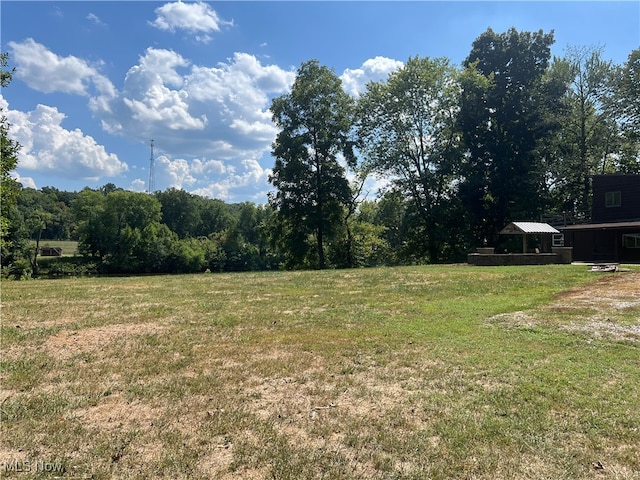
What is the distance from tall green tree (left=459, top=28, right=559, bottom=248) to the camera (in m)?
30.6

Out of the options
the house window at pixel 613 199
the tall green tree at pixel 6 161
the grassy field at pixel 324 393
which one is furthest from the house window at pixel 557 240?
the tall green tree at pixel 6 161

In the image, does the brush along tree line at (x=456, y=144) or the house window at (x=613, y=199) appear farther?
the brush along tree line at (x=456, y=144)

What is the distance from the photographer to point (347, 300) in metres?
10.0

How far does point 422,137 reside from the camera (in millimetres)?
32344

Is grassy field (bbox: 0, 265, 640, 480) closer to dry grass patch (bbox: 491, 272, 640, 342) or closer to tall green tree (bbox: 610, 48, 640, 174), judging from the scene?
dry grass patch (bbox: 491, 272, 640, 342)

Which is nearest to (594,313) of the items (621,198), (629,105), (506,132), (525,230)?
(525,230)

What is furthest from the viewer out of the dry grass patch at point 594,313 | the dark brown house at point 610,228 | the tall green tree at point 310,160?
the tall green tree at point 310,160

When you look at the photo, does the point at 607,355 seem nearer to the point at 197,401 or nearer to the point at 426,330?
the point at 426,330

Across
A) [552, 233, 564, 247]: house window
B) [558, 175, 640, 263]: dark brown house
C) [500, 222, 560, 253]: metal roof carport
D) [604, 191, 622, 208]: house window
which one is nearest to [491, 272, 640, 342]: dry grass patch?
[500, 222, 560, 253]: metal roof carport

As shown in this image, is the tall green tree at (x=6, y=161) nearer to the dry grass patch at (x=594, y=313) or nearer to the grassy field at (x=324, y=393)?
the grassy field at (x=324, y=393)

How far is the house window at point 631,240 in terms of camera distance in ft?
74.5

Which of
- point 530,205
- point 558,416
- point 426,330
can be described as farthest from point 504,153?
point 558,416

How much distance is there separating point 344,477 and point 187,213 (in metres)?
89.8

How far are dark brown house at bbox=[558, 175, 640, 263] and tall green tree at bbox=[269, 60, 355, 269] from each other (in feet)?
51.8
